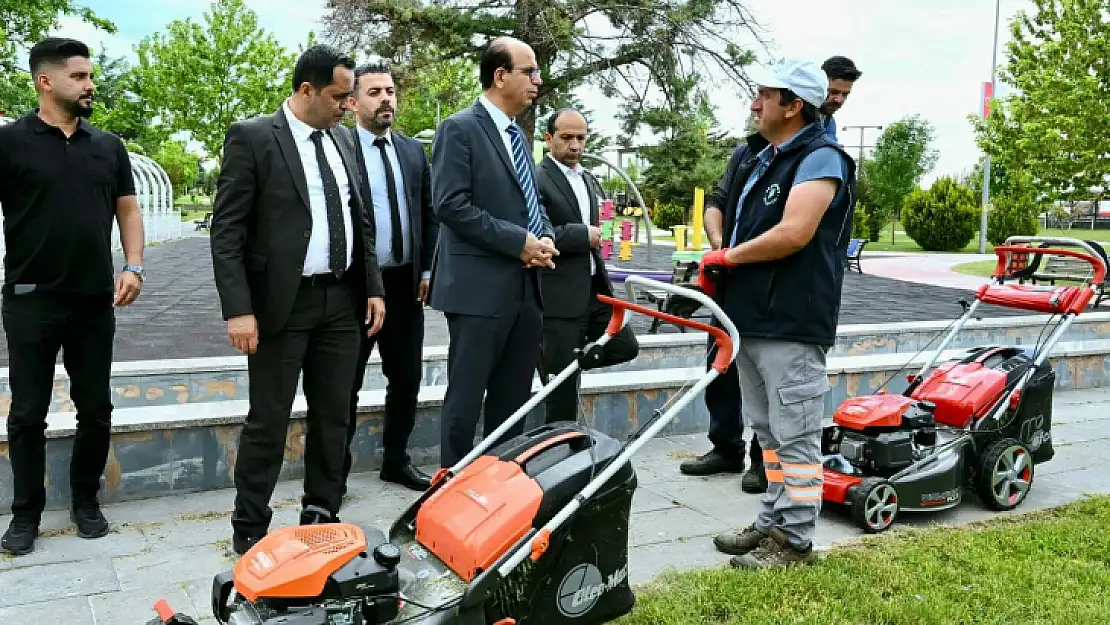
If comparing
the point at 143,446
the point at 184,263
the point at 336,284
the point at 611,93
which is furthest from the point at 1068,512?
the point at 611,93

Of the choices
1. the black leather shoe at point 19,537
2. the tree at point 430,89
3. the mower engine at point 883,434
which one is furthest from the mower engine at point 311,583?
the tree at point 430,89

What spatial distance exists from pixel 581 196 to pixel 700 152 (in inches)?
882

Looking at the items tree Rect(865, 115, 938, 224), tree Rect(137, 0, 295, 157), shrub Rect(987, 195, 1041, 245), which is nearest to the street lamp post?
shrub Rect(987, 195, 1041, 245)

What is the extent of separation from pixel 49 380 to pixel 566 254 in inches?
90.2

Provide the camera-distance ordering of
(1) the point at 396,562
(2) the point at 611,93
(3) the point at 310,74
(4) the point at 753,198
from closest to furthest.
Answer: (1) the point at 396,562 → (3) the point at 310,74 → (4) the point at 753,198 → (2) the point at 611,93

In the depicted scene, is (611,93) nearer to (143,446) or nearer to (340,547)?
(143,446)

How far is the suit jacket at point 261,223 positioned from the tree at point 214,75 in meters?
34.0

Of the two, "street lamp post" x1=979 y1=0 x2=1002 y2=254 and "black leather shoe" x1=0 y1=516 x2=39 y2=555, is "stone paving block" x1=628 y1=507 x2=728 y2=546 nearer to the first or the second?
"black leather shoe" x1=0 y1=516 x2=39 y2=555

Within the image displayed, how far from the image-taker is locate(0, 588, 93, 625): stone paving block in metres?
3.05

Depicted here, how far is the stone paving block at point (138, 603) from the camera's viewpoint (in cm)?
310

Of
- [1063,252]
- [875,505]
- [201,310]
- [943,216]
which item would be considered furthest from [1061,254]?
[943,216]

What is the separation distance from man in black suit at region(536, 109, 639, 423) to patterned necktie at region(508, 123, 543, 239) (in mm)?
524

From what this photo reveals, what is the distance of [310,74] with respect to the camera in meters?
3.51

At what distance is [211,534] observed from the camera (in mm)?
3904
